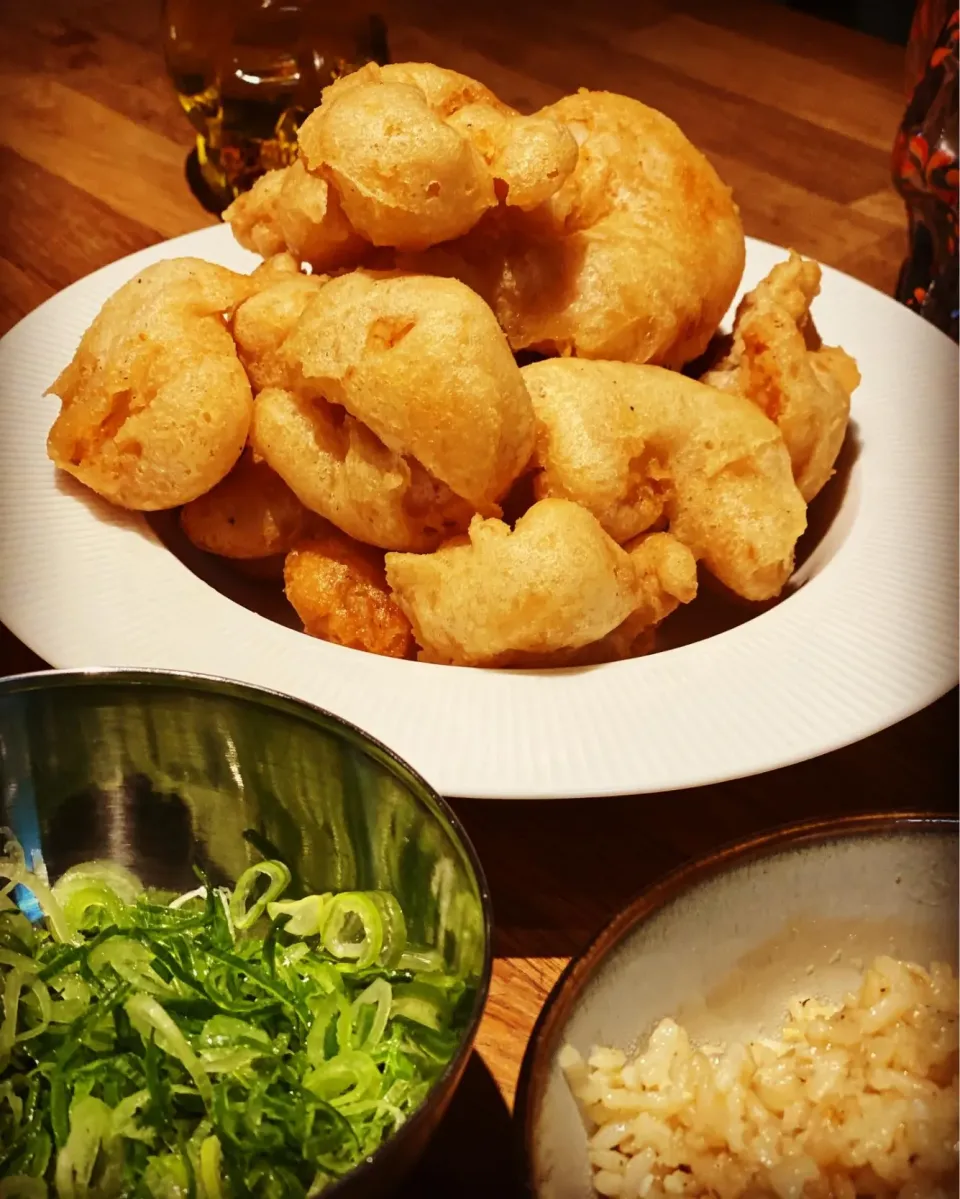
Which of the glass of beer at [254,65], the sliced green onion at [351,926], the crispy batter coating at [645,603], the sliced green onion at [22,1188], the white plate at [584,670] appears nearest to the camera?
the sliced green onion at [22,1188]

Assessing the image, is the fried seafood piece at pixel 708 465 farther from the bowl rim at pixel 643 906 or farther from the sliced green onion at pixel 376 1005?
the sliced green onion at pixel 376 1005

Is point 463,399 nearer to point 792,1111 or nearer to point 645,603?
point 645,603

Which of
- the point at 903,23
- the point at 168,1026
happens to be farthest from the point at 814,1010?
the point at 903,23

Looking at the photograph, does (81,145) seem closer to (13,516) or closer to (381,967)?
(13,516)

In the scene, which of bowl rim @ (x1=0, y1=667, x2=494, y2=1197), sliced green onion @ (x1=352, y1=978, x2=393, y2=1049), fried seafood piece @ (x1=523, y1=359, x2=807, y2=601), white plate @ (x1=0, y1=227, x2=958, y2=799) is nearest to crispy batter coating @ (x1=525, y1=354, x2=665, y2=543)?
fried seafood piece @ (x1=523, y1=359, x2=807, y2=601)

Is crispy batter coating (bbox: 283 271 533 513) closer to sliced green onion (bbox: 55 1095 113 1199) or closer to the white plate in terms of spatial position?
the white plate

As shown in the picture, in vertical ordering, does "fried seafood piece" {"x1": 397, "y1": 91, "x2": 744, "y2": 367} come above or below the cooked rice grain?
above

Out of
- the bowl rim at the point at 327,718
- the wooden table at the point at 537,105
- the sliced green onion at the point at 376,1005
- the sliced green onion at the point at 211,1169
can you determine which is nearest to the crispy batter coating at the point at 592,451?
the wooden table at the point at 537,105
